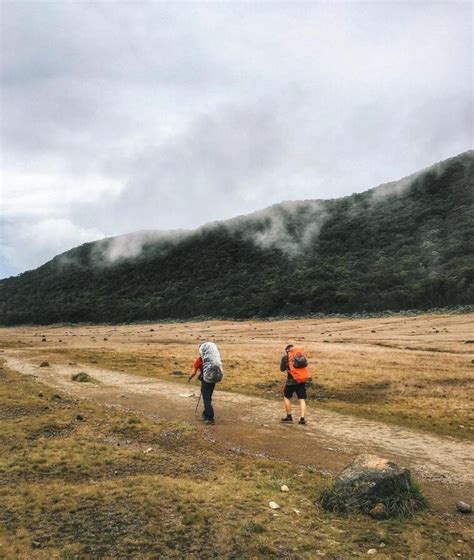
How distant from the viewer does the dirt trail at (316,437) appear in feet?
35.5

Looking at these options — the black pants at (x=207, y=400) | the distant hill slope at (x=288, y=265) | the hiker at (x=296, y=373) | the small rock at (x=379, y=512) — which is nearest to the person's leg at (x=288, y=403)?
the hiker at (x=296, y=373)

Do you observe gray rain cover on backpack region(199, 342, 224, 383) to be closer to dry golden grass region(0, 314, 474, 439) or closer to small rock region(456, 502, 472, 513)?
dry golden grass region(0, 314, 474, 439)

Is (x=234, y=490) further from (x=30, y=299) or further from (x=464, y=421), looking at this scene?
(x=30, y=299)

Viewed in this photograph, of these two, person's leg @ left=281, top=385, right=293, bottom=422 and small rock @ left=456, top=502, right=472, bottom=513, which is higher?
person's leg @ left=281, top=385, right=293, bottom=422

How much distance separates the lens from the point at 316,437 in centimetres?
1359

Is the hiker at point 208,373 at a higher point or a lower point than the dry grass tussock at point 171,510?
higher

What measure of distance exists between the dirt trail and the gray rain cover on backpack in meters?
1.46

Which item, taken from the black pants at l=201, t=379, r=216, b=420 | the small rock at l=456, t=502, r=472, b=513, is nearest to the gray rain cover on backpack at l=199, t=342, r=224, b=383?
the black pants at l=201, t=379, r=216, b=420

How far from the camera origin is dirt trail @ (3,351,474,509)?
10.8 m

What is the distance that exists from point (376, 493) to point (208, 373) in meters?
7.57

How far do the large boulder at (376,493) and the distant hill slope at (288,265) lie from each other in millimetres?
84916

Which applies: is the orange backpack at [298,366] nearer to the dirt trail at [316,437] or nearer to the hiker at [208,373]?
the dirt trail at [316,437]

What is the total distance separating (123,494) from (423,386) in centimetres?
1864

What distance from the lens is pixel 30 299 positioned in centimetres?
16162
